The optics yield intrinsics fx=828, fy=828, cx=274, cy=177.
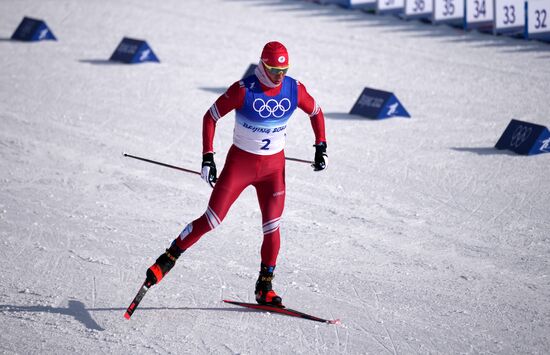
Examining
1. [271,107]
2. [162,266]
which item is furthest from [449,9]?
[162,266]

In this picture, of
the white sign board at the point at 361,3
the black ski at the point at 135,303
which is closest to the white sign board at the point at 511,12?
the white sign board at the point at 361,3

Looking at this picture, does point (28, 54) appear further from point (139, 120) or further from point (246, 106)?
point (246, 106)

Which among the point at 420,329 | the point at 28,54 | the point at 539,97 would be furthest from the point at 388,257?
the point at 28,54

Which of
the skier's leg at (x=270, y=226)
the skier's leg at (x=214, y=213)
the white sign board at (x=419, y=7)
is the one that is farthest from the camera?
the white sign board at (x=419, y=7)

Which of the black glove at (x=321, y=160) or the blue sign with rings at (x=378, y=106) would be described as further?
the blue sign with rings at (x=378, y=106)

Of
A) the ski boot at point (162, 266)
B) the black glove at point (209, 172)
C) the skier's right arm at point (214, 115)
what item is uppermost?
the skier's right arm at point (214, 115)

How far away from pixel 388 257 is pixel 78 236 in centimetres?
336

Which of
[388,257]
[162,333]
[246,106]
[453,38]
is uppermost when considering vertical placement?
[246,106]

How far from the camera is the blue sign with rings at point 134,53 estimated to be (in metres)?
18.3

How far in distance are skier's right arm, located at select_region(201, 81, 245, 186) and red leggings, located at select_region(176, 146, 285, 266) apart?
17 cm

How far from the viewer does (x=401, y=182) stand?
11.5 meters

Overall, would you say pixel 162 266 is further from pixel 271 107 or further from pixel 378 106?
pixel 378 106

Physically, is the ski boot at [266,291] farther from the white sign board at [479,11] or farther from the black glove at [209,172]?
the white sign board at [479,11]

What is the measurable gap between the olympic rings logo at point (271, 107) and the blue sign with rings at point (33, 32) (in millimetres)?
14530
